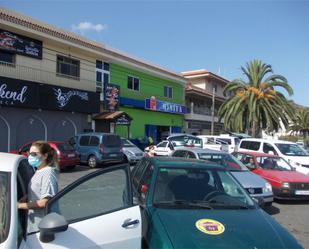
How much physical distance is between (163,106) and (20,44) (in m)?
15.8

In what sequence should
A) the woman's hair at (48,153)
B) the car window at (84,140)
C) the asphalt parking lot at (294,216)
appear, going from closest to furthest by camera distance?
the woman's hair at (48,153), the asphalt parking lot at (294,216), the car window at (84,140)

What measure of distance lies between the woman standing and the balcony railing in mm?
17371

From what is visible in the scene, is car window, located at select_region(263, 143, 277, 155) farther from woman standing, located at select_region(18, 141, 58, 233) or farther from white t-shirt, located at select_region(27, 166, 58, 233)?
white t-shirt, located at select_region(27, 166, 58, 233)

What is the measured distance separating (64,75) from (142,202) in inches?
806

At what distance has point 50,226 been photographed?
9.45 ft

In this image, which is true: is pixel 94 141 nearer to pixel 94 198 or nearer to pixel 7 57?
pixel 7 57

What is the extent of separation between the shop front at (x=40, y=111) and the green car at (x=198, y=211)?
15.6 metres

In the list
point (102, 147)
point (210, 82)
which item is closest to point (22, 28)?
point (102, 147)

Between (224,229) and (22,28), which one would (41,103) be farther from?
(224,229)

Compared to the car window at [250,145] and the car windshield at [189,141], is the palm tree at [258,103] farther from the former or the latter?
the car window at [250,145]

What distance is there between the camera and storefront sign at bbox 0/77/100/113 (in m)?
19.2

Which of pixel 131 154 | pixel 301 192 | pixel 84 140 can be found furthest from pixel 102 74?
pixel 301 192

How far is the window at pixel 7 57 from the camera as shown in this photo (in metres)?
20.3

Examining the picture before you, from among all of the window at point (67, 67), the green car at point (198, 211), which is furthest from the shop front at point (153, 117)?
the green car at point (198, 211)
